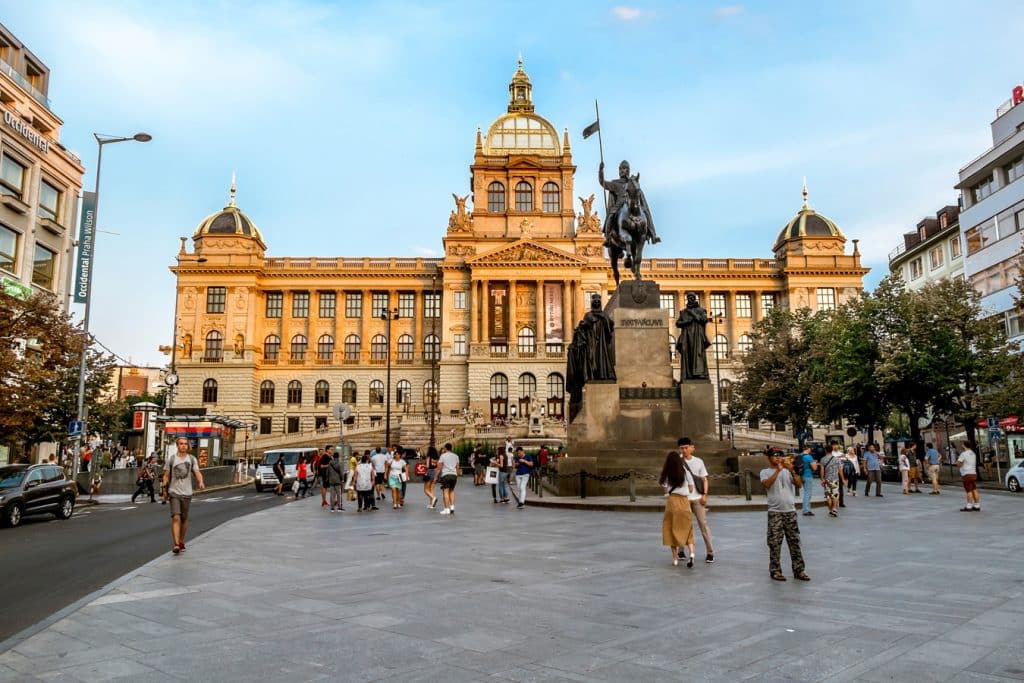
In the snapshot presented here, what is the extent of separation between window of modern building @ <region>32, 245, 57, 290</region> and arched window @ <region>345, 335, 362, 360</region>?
35565 mm

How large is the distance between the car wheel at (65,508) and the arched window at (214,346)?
51380 millimetres

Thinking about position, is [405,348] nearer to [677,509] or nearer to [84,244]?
[84,244]

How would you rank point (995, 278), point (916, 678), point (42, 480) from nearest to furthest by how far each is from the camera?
point (916, 678) → point (42, 480) → point (995, 278)

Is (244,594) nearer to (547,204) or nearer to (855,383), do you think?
(855,383)

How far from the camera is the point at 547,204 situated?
73.5 m

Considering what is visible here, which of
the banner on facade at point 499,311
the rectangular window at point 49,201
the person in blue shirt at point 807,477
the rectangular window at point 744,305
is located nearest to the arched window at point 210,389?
the banner on facade at point 499,311

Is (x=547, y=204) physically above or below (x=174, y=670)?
above

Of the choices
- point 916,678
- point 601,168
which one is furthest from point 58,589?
point 601,168

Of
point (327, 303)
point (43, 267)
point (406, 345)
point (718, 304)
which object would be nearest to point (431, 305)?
point (406, 345)

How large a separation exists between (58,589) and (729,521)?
38.2ft

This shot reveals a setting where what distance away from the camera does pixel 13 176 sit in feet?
119

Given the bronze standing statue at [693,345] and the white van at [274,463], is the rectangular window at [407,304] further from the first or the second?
the bronze standing statue at [693,345]

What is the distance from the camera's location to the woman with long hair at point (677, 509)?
406 inches

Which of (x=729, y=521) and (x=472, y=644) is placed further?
(x=729, y=521)
